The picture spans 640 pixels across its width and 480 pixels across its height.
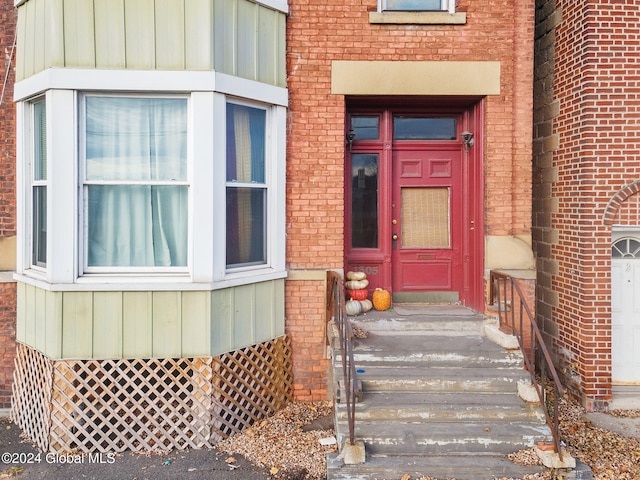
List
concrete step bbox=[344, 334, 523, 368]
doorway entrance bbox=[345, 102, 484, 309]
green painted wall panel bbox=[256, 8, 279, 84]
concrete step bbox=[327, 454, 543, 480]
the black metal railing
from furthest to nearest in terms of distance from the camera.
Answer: doorway entrance bbox=[345, 102, 484, 309]
green painted wall panel bbox=[256, 8, 279, 84]
concrete step bbox=[344, 334, 523, 368]
the black metal railing
concrete step bbox=[327, 454, 543, 480]

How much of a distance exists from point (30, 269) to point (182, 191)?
209cm

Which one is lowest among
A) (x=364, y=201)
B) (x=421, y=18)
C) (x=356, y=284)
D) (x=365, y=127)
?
(x=356, y=284)

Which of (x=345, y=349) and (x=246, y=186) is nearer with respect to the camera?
(x=345, y=349)

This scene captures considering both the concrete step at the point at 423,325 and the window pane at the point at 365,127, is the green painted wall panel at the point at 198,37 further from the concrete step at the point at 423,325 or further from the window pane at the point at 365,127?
the concrete step at the point at 423,325

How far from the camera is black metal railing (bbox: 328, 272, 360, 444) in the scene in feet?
16.8

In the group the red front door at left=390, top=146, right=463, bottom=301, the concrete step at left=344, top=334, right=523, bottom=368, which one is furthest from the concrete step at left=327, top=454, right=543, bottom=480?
the red front door at left=390, top=146, right=463, bottom=301

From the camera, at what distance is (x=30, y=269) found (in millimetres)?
6594

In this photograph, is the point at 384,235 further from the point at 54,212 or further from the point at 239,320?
the point at 54,212

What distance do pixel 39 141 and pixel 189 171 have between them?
1.85 metres

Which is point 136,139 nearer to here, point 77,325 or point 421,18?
point 77,325

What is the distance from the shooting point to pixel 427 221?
7758 mm

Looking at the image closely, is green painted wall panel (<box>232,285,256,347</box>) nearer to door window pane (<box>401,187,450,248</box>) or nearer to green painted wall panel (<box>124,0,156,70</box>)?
door window pane (<box>401,187,450,248</box>)

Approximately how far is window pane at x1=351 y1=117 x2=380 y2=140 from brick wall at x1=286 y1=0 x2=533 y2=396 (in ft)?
2.16

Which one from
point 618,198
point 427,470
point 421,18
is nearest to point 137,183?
point 421,18
